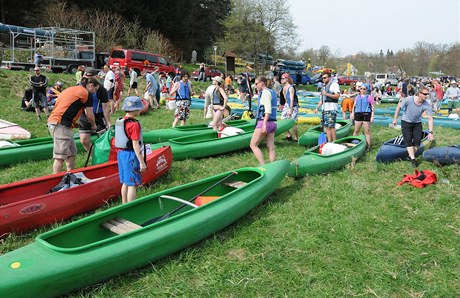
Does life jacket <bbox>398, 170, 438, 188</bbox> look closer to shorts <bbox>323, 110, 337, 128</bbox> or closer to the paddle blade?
shorts <bbox>323, 110, 337, 128</bbox>

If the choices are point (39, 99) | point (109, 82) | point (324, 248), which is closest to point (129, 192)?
point (324, 248)

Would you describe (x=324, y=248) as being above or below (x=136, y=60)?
below

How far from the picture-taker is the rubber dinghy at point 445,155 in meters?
6.50

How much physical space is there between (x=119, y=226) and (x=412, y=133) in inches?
208

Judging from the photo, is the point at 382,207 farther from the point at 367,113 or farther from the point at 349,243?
the point at 367,113

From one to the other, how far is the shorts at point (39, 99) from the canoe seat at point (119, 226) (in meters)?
8.12

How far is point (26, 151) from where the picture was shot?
677 cm

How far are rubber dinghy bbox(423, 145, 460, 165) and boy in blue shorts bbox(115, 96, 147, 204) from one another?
202 inches

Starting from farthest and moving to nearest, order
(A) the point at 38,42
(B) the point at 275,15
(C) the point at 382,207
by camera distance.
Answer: (B) the point at 275,15 < (A) the point at 38,42 < (C) the point at 382,207

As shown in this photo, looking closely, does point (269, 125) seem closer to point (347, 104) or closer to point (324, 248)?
point (324, 248)

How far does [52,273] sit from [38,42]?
2048 cm

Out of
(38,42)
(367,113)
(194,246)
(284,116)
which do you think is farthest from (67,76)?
(194,246)

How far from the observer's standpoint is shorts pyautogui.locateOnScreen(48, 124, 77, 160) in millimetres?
5223

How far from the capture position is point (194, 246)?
12.8 feet
